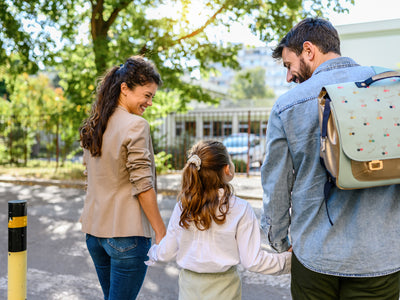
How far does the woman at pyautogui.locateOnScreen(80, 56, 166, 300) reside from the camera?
208 centimetres

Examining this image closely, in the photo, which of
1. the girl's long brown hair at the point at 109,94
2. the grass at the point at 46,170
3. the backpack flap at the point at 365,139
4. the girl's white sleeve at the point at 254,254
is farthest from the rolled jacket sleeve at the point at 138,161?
the grass at the point at 46,170

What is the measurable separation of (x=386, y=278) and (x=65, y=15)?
498 inches

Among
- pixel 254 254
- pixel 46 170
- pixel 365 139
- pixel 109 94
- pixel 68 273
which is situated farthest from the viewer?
pixel 46 170

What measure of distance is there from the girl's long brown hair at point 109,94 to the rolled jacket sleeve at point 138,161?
18 cm

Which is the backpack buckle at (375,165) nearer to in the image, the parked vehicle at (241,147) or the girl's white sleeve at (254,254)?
the girl's white sleeve at (254,254)

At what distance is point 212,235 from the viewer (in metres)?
2.05

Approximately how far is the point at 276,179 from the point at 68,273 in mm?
3534

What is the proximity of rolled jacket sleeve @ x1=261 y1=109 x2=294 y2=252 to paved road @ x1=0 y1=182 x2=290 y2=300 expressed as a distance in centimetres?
231

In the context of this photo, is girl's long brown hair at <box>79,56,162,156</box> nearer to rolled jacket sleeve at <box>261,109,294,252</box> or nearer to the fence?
rolled jacket sleeve at <box>261,109,294,252</box>

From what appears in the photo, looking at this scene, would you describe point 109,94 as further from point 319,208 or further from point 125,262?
point 319,208

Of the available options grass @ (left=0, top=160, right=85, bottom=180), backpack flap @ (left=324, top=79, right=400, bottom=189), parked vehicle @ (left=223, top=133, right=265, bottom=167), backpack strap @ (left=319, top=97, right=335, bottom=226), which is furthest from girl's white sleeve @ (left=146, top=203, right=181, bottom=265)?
parked vehicle @ (left=223, top=133, right=265, bottom=167)

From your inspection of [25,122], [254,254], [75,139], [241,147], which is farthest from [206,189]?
[25,122]

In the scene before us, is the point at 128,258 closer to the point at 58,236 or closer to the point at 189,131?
the point at 58,236

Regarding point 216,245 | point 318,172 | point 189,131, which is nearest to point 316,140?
point 318,172
